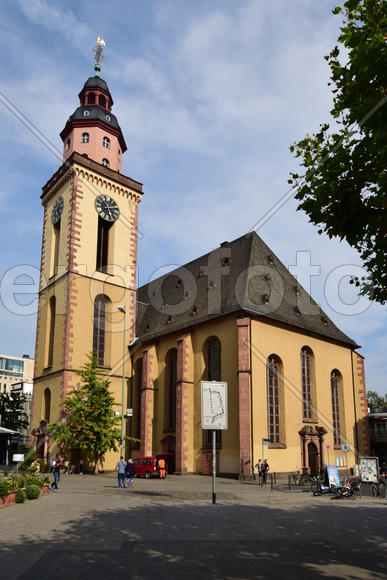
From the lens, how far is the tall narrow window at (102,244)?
137 ft

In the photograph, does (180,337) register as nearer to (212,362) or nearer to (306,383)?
(212,362)

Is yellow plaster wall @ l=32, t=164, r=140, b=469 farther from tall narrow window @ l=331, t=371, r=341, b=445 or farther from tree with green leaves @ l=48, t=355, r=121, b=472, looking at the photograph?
tall narrow window @ l=331, t=371, r=341, b=445

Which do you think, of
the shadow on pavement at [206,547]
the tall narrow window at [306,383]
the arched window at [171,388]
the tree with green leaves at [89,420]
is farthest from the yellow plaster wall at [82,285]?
the shadow on pavement at [206,547]

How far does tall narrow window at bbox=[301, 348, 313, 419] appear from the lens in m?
34.3

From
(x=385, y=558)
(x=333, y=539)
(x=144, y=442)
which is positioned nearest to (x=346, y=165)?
(x=385, y=558)

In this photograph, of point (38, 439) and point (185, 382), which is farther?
point (38, 439)

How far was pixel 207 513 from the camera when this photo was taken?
14797 mm

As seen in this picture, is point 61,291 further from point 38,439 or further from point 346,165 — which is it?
point 346,165

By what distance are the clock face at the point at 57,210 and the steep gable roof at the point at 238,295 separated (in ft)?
34.7

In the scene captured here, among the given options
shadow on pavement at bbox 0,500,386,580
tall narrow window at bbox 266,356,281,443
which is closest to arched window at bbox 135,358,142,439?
tall narrow window at bbox 266,356,281,443

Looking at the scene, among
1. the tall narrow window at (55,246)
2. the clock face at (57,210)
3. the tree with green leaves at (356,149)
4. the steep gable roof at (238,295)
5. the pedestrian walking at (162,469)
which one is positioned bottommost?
the pedestrian walking at (162,469)

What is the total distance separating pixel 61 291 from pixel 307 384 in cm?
1882

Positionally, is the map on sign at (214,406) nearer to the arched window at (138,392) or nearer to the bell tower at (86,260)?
the bell tower at (86,260)

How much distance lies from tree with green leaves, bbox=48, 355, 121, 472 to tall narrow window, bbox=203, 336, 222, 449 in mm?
5863
